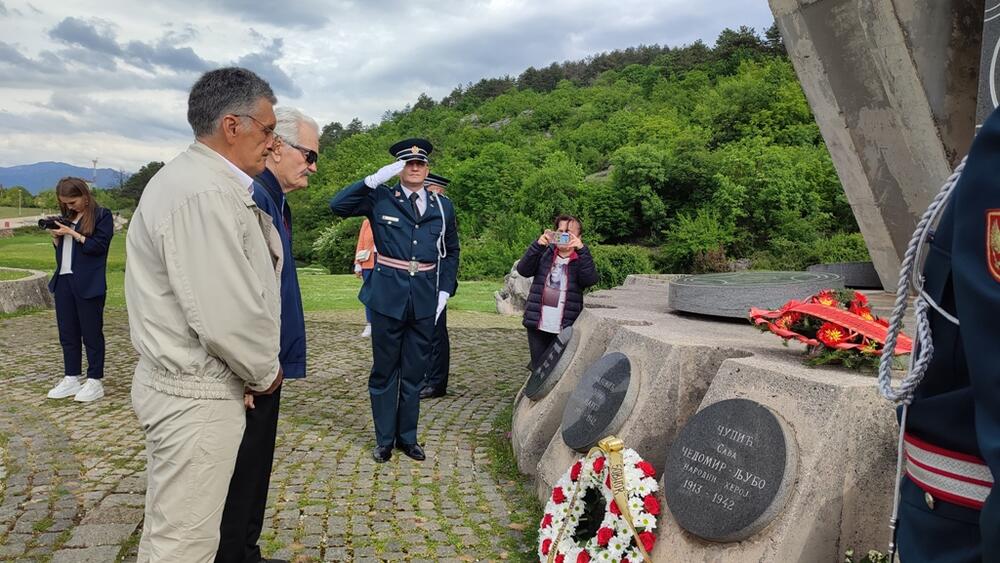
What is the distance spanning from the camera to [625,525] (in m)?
3.21

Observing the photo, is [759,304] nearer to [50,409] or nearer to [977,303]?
[977,303]

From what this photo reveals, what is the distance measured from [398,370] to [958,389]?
4123mm

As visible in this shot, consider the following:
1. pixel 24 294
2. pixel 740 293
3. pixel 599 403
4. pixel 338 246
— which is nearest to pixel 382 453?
pixel 599 403

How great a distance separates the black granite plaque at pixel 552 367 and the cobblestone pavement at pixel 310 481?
0.63 m

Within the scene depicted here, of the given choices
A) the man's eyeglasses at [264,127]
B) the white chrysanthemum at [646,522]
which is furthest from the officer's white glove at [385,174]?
the white chrysanthemum at [646,522]

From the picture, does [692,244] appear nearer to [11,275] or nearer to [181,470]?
[11,275]

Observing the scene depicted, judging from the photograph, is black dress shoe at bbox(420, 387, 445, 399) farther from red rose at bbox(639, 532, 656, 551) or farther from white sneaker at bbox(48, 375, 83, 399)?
red rose at bbox(639, 532, 656, 551)

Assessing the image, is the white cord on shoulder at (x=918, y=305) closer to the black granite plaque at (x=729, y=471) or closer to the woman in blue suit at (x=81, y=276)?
the black granite plaque at (x=729, y=471)

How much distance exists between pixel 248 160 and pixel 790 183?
2029 cm

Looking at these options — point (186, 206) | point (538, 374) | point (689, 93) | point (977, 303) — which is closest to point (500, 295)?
point (538, 374)

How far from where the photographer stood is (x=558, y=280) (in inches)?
241

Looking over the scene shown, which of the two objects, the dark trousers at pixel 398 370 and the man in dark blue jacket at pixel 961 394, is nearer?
the man in dark blue jacket at pixel 961 394

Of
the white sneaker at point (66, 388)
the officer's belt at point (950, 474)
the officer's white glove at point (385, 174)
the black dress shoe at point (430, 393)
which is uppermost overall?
the officer's white glove at point (385, 174)

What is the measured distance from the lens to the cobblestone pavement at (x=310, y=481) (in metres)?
3.71
